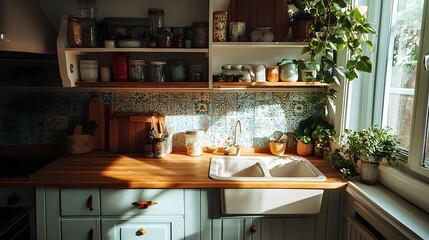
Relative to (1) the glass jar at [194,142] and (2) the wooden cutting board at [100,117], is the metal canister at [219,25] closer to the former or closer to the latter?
(1) the glass jar at [194,142]

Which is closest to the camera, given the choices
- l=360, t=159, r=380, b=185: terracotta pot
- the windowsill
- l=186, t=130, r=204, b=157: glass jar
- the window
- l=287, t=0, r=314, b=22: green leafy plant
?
the windowsill

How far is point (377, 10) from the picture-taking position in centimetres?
182

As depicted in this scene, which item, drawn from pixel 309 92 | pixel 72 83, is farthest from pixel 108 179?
pixel 309 92

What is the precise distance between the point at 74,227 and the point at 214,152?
99 centimetres

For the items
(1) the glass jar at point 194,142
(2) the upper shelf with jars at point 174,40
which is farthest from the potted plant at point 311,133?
(1) the glass jar at point 194,142

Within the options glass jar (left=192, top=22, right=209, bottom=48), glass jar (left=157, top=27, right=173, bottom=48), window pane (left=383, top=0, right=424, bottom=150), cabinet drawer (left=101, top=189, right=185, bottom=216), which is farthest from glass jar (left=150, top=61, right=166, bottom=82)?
window pane (left=383, top=0, right=424, bottom=150)

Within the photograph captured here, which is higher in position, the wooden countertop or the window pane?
the window pane

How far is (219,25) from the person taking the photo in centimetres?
199

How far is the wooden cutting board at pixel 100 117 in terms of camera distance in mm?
2270

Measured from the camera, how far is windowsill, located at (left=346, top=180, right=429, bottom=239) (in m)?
1.23

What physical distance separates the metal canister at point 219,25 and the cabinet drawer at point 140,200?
36.4 inches

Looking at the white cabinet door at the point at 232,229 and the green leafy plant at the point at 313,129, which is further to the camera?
the green leafy plant at the point at 313,129

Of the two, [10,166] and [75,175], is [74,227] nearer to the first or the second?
[75,175]

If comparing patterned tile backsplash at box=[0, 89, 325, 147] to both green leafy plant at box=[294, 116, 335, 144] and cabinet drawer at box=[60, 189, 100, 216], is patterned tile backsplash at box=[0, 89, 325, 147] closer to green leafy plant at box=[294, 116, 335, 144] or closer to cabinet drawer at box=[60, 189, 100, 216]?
green leafy plant at box=[294, 116, 335, 144]
